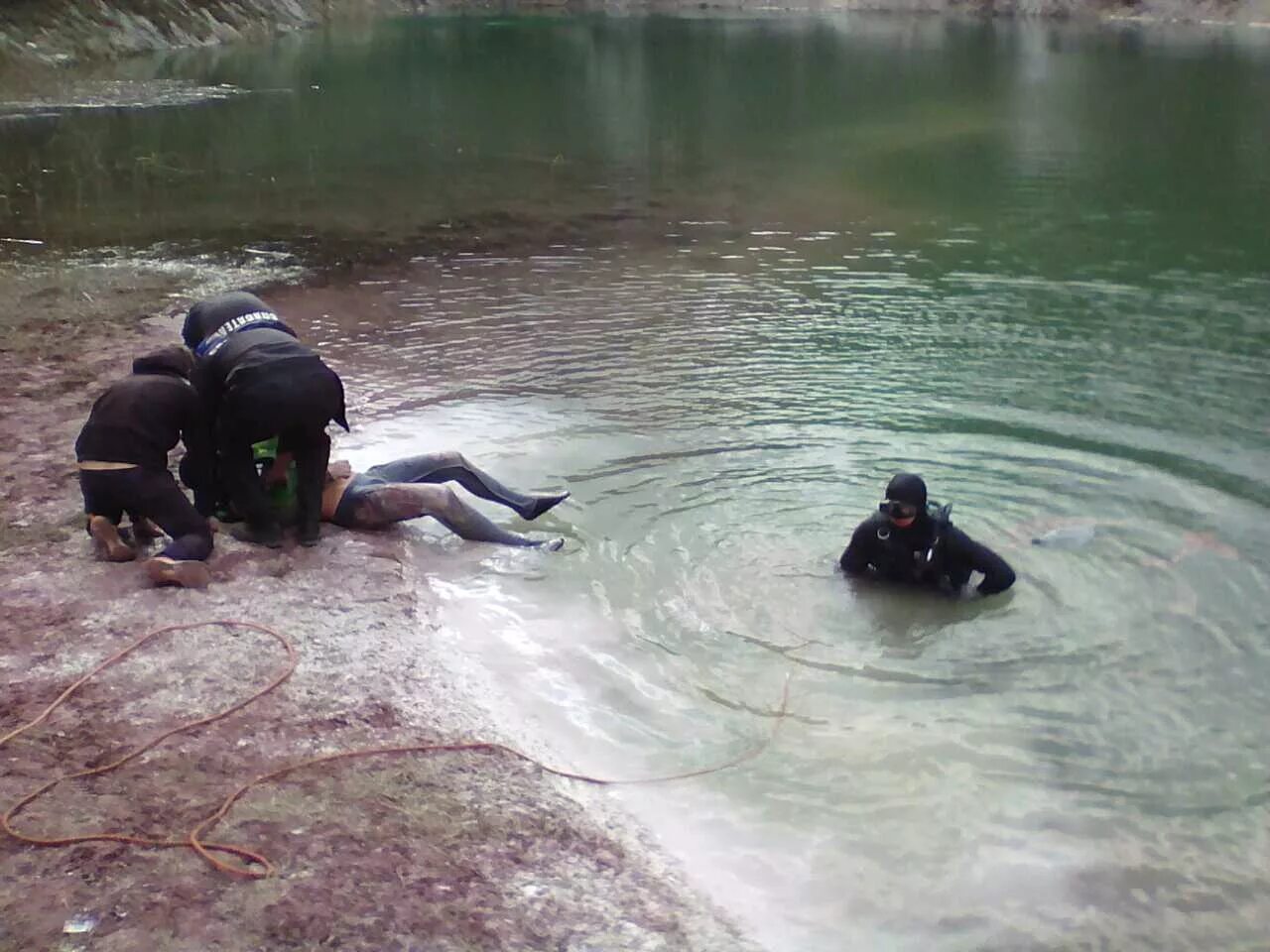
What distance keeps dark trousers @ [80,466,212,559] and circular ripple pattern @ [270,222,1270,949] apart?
1620mm

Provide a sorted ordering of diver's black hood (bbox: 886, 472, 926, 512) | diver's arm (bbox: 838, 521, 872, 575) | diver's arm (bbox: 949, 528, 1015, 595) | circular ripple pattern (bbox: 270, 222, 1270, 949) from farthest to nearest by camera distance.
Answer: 1. diver's arm (bbox: 838, 521, 872, 575)
2. diver's arm (bbox: 949, 528, 1015, 595)
3. diver's black hood (bbox: 886, 472, 926, 512)
4. circular ripple pattern (bbox: 270, 222, 1270, 949)

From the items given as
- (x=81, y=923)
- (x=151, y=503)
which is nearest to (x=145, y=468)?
(x=151, y=503)

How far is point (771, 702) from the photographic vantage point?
7.12 m

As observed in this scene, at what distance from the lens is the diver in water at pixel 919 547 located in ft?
26.8

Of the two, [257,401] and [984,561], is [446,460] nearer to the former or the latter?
[257,401]

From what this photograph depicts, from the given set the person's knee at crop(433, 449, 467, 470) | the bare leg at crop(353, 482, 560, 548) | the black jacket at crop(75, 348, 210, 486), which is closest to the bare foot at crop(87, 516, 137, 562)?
the black jacket at crop(75, 348, 210, 486)

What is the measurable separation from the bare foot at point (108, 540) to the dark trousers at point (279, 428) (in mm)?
778

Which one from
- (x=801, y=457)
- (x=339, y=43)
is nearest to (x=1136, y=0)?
(x=339, y=43)

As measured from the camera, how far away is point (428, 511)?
8.95m

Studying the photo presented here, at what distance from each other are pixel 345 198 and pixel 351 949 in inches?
773

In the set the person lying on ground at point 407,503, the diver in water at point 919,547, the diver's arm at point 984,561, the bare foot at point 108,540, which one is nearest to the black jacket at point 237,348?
the person lying on ground at point 407,503

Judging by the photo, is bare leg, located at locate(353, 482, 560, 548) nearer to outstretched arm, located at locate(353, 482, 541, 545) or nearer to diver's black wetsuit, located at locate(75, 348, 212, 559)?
outstretched arm, located at locate(353, 482, 541, 545)

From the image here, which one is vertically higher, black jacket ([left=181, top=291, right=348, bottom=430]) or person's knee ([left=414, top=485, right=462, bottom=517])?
black jacket ([left=181, top=291, right=348, bottom=430])

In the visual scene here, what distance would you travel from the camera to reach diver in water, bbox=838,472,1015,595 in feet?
26.8
